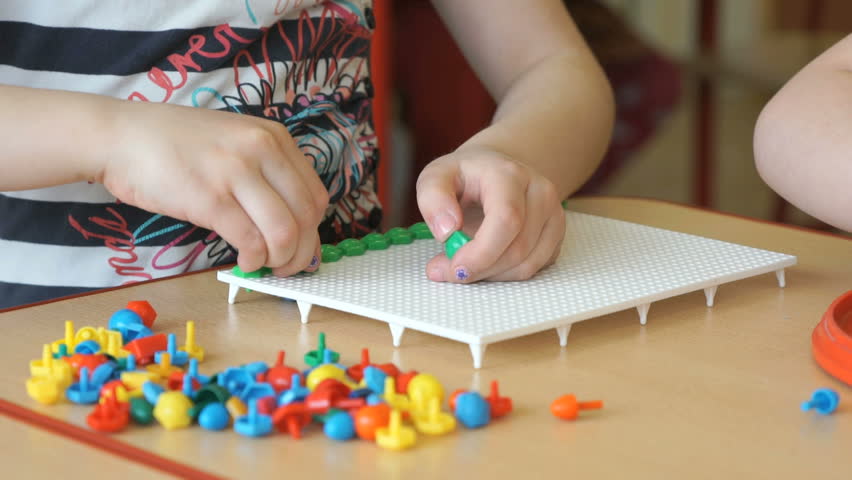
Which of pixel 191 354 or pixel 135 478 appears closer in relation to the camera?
pixel 135 478

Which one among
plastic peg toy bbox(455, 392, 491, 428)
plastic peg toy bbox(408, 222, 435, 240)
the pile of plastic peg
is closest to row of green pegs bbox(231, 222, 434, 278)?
plastic peg toy bbox(408, 222, 435, 240)

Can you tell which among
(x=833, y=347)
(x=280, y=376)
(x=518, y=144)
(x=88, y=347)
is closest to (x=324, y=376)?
(x=280, y=376)

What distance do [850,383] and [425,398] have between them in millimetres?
198

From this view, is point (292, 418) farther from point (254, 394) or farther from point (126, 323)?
point (126, 323)

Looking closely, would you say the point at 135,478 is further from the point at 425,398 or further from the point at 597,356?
the point at 597,356

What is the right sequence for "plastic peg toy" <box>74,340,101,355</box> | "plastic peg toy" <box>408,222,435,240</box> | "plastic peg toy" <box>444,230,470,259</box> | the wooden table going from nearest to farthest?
1. the wooden table
2. "plastic peg toy" <box>74,340,101,355</box>
3. "plastic peg toy" <box>444,230,470,259</box>
4. "plastic peg toy" <box>408,222,435,240</box>

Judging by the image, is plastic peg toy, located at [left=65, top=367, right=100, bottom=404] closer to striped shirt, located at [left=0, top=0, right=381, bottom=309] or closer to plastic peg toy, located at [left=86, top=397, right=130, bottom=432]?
plastic peg toy, located at [left=86, top=397, right=130, bottom=432]

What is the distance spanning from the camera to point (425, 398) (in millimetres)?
A: 421

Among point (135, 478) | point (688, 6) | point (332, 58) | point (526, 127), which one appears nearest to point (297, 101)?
point (332, 58)

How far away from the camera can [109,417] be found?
0.40 metres

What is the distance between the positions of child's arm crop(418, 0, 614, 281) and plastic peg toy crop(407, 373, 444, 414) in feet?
0.46

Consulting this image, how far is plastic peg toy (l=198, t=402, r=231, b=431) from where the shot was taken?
400 millimetres

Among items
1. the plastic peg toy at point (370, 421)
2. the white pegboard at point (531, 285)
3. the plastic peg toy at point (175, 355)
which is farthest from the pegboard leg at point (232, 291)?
the plastic peg toy at point (370, 421)

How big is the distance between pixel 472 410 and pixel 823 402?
0.50ft
